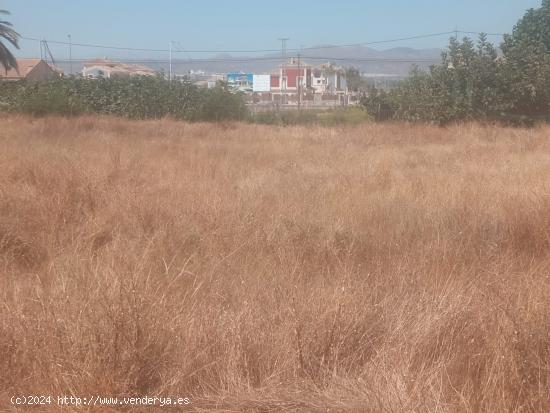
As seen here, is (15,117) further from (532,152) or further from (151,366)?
(151,366)

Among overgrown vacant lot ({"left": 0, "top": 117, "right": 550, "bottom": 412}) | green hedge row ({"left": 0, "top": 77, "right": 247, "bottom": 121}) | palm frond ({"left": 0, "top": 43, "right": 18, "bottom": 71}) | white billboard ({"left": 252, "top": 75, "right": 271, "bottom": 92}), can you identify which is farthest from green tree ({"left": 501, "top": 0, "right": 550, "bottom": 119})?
white billboard ({"left": 252, "top": 75, "right": 271, "bottom": 92})

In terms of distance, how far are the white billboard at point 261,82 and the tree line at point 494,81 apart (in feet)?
247

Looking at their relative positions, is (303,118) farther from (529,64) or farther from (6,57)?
(6,57)

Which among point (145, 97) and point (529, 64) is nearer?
point (529, 64)

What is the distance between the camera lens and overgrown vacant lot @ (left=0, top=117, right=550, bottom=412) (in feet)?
10.3

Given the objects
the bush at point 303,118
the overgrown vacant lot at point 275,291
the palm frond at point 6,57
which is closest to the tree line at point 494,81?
the bush at point 303,118

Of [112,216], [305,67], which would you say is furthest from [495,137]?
[305,67]

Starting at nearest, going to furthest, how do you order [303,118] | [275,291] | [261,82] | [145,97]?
[275,291], [303,118], [145,97], [261,82]

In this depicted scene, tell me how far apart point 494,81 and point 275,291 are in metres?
20.8

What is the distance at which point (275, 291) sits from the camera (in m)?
4.14

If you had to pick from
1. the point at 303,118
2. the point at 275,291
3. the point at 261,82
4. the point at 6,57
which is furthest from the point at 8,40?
the point at 261,82

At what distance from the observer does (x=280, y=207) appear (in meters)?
6.95

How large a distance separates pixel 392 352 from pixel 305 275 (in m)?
1.41

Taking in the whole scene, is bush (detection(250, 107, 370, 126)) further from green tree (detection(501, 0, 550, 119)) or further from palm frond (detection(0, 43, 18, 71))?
palm frond (detection(0, 43, 18, 71))
